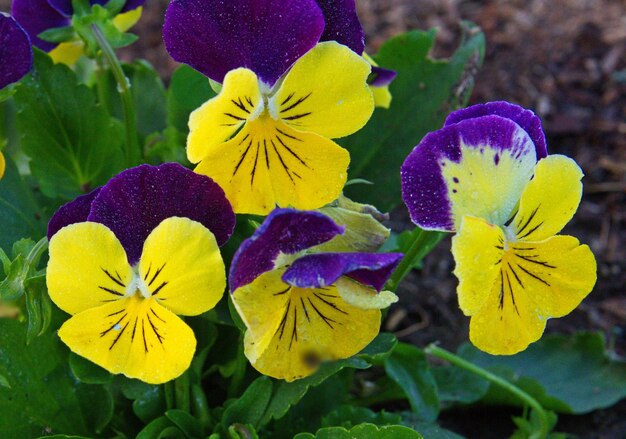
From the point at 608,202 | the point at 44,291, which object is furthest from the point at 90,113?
the point at 608,202

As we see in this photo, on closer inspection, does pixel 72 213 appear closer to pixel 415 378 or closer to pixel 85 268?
pixel 85 268

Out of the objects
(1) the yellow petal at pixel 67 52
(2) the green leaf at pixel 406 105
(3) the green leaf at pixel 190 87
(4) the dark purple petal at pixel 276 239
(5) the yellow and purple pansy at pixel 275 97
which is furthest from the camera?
(2) the green leaf at pixel 406 105

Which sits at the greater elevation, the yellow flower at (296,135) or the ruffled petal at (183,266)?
the yellow flower at (296,135)

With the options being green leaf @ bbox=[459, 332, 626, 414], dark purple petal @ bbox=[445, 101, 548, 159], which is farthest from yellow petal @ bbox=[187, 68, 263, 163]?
green leaf @ bbox=[459, 332, 626, 414]

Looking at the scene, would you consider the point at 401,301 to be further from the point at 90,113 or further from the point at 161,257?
the point at 161,257

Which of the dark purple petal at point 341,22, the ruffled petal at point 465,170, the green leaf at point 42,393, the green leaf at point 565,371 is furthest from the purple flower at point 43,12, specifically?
the green leaf at point 565,371

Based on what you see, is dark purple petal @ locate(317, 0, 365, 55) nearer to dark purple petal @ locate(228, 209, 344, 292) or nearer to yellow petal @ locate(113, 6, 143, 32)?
dark purple petal @ locate(228, 209, 344, 292)

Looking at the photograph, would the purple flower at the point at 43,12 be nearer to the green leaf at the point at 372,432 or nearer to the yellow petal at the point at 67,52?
the yellow petal at the point at 67,52

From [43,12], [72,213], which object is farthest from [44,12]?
[72,213]
